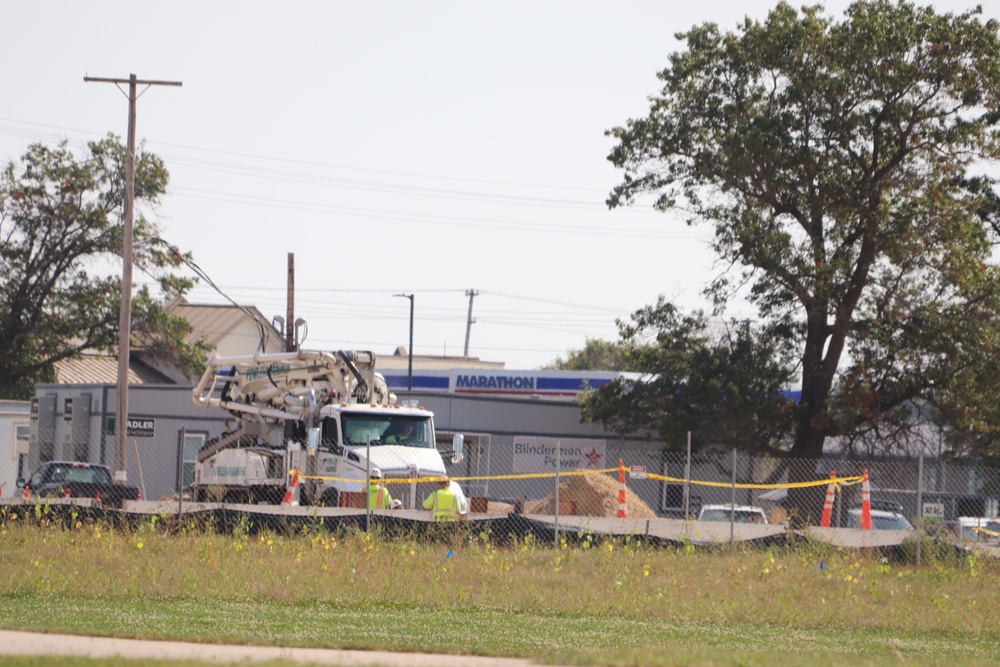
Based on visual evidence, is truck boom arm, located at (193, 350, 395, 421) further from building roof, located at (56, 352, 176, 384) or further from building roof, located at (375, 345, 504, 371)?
building roof, located at (375, 345, 504, 371)

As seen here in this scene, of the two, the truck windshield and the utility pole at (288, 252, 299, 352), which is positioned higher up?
the utility pole at (288, 252, 299, 352)

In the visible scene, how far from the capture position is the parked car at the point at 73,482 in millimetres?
29859

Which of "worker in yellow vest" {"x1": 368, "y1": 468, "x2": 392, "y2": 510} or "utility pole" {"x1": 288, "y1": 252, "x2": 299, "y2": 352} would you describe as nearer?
"worker in yellow vest" {"x1": 368, "y1": 468, "x2": 392, "y2": 510}

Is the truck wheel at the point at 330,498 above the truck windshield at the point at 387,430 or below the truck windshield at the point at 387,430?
below

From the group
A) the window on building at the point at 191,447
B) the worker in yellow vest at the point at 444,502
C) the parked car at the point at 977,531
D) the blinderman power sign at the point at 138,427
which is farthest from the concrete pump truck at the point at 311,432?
the blinderman power sign at the point at 138,427

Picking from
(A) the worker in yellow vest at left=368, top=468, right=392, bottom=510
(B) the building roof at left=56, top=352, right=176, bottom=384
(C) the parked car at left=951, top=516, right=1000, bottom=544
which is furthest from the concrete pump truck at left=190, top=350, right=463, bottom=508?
(B) the building roof at left=56, top=352, right=176, bottom=384

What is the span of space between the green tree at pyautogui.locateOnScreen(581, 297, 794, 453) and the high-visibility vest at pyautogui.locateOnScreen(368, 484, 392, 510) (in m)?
14.4

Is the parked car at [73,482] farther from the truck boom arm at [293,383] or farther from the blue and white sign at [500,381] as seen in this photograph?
the blue and white sign at [500,381]

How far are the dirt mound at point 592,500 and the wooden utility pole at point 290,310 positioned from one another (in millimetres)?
13009

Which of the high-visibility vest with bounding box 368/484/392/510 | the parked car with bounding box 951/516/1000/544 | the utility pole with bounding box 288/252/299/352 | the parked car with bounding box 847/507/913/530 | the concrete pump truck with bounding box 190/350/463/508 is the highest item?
the utility pole with bounding box 288/252/299/352

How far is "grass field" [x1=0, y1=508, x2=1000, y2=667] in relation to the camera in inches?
471

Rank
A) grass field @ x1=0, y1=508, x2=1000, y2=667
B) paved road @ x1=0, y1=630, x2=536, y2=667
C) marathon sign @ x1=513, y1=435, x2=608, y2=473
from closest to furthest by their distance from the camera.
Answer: paved road @ x1=0, y1=630, x2=536, y2=667 < grass field @ x1=0, y1=508, x2=1000, y2=667 < marathon sign @ x1=513, y1=435, x2=608, y2=473

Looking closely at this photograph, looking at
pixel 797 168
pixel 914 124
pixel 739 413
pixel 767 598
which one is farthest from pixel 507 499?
pixel 767 598

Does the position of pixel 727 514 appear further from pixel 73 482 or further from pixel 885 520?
pixel 73 482
